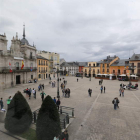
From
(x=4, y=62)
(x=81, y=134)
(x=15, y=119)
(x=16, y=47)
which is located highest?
(x=16, y=47)

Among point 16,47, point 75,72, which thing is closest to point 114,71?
point 75,72

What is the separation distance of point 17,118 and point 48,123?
2270 millimetres

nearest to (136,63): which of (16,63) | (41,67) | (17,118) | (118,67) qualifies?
(118,67)

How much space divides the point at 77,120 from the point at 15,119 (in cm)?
479

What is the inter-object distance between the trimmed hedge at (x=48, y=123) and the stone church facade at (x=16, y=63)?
2086cm

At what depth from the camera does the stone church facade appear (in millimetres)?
22719

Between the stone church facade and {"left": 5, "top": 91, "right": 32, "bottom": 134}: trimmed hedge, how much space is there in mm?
18915

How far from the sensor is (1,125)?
770 centimetres

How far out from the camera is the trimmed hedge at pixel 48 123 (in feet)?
18.5

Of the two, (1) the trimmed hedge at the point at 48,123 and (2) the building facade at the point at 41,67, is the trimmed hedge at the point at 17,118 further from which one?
(2) the building facade at the point at 41,67

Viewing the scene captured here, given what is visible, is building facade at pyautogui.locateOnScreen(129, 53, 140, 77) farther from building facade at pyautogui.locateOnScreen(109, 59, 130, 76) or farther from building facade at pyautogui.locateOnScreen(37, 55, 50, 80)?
building facade at pyautogui.locateOnScreen(37, 55, 50, 80)

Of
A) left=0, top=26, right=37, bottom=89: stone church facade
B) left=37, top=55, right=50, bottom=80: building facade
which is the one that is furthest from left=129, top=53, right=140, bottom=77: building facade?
left=0, top=26, right=37, bottom=89: stone church facade

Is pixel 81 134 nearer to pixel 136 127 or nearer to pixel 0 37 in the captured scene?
pixel 136 127

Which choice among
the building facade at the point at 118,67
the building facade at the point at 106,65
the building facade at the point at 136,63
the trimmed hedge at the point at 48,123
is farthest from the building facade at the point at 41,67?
the building facade at the point at 136,63
